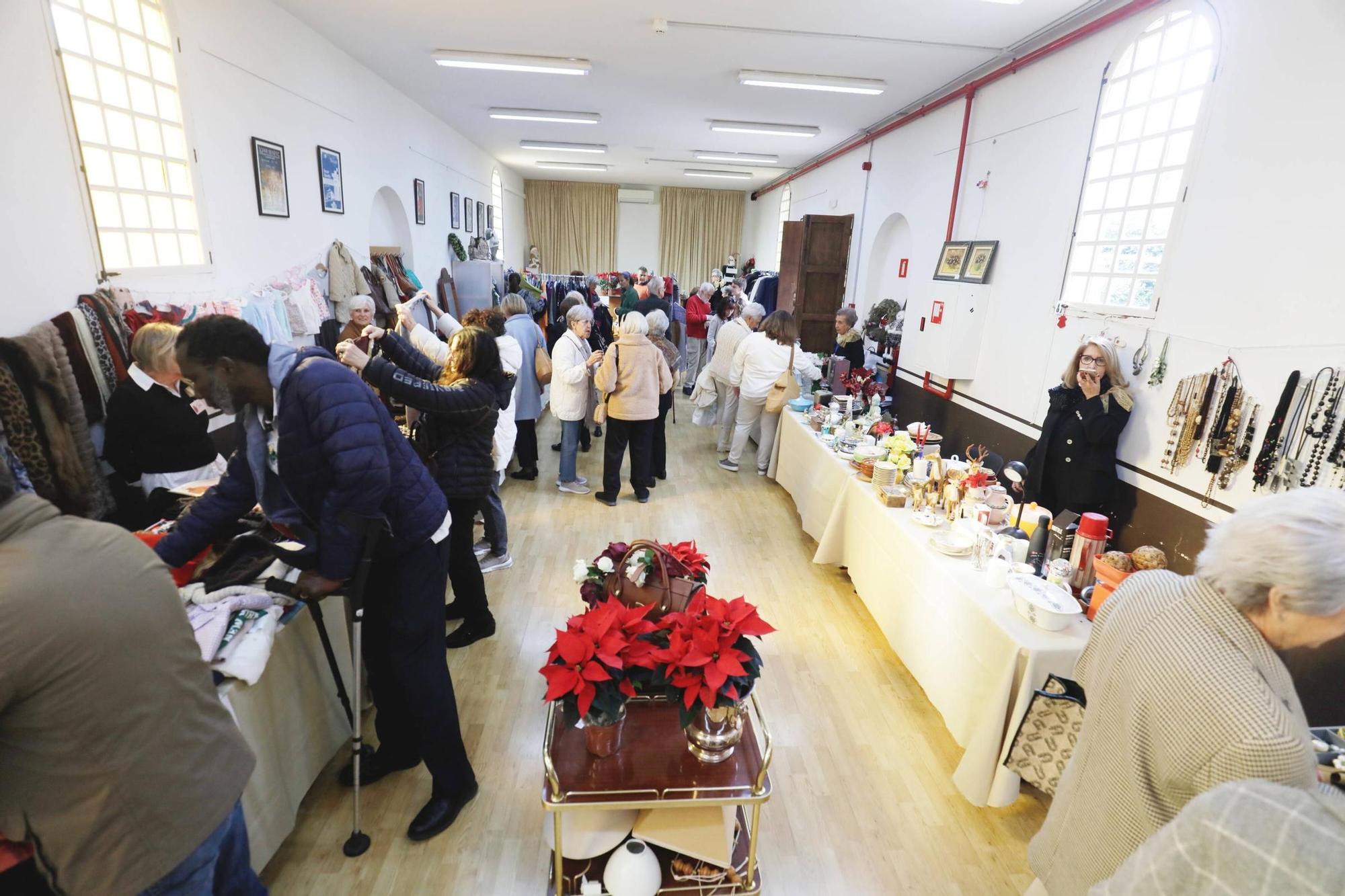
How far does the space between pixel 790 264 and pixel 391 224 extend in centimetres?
469

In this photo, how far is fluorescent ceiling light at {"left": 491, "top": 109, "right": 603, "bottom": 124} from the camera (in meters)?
7.09

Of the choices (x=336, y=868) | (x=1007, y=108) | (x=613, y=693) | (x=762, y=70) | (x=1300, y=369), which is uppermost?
(x=762, y=70)

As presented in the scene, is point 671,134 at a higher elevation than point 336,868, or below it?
higher

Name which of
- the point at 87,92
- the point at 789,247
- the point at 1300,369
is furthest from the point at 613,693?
the point at 789,247

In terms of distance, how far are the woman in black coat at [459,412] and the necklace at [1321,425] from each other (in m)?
3.19

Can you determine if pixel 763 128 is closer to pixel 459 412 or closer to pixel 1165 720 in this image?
pixel 459 412

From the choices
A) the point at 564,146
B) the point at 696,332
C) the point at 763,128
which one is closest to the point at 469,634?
the point at 696,332

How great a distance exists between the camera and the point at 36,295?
2.53 meters

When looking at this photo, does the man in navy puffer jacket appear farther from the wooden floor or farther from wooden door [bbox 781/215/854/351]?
wooden door [bbox 781/215/854/351]

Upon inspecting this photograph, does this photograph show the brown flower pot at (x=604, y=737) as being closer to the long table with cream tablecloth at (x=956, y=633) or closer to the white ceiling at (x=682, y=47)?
the long table with cream tablecloth at (x=956, y=633)

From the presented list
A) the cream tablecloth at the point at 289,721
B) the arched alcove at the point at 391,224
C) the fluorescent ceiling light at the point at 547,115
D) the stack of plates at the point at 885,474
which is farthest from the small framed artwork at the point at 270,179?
the stack of plates at the point at 885,474

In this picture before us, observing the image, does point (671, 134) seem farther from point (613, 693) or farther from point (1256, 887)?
point (1256, 887)

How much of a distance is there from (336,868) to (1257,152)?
14.5 feet

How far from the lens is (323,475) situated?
175cm
